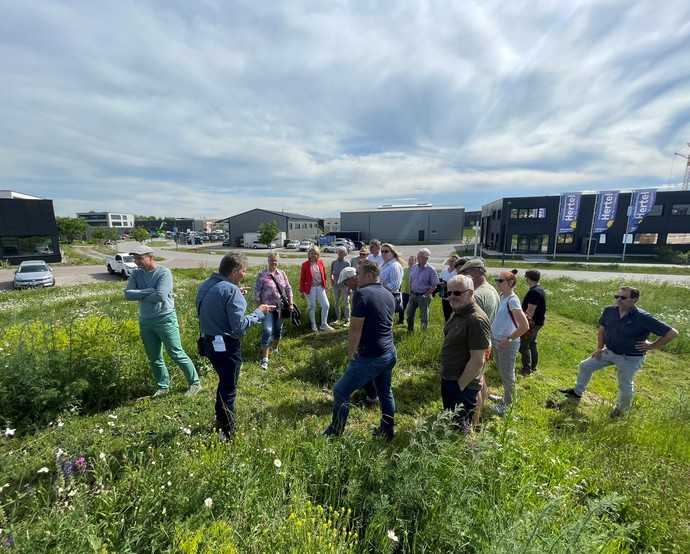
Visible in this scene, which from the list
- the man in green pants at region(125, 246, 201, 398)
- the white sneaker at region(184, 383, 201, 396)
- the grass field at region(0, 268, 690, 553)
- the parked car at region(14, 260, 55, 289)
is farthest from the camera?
the parked car at region(14, 260, 55, 289)

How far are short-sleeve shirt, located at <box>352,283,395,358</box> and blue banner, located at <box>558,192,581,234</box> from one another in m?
40.1

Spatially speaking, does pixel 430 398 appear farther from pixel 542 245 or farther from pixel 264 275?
pixel 542 245

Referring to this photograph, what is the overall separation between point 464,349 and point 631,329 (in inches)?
100

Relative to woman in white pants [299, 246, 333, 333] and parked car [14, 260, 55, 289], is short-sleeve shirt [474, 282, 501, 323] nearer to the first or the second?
woman in white pants [299, 246, 333, 333]

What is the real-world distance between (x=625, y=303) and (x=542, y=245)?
39.6m

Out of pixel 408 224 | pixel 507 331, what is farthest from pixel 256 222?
pixel 507 331

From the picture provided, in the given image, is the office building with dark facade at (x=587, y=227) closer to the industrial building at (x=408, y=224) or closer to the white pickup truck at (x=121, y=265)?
the industrial building at (x=408, y=224)

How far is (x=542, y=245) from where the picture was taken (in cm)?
3697

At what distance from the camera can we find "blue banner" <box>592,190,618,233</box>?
32.4 meters

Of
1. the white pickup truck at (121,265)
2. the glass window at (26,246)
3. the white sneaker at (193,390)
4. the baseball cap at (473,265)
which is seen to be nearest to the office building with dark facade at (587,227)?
the baseball cap at (473,265)

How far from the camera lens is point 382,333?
117 inches

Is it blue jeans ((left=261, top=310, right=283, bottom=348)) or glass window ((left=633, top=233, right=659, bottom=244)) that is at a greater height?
glass window ((left=633, top=233, right=659, bottom=244))

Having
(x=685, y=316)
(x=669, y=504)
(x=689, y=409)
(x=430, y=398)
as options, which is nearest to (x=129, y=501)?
(x=430, y=398)

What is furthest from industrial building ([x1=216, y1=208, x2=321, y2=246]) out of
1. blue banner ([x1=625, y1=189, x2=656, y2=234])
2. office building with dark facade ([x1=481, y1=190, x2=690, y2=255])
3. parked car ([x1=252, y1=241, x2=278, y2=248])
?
blue banner ([x1=625, y1=189, x2=656, y2=234])
